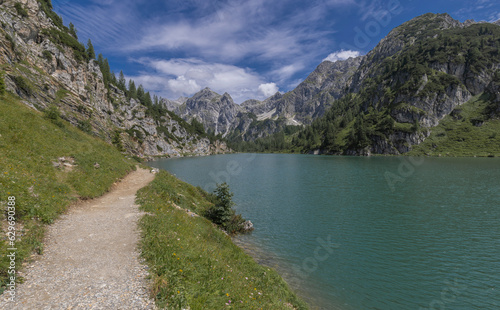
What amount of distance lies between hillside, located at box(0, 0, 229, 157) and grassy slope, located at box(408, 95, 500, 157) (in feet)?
667

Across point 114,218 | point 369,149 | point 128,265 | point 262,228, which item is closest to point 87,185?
point 114,218

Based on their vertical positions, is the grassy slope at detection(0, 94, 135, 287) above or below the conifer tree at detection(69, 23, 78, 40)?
below

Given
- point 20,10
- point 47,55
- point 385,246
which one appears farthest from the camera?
point 47,55

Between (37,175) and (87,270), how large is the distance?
1200 cm

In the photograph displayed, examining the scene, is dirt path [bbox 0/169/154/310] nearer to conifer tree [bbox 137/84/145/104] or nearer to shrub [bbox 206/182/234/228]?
shrub [bbox 206/182/234/228]

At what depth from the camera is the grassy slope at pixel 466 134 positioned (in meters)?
144

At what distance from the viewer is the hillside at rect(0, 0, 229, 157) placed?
47856 millimetres

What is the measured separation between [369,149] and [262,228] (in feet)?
636

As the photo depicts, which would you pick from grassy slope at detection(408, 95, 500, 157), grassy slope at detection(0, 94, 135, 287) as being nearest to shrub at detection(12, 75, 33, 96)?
grassy slope at detection(0, 94, 135, 287)

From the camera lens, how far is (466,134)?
162 metres

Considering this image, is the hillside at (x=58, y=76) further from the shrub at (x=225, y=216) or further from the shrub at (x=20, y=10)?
the shrub at (x=225, y=216)

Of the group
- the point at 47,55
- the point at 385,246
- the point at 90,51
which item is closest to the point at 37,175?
the point at 385,246

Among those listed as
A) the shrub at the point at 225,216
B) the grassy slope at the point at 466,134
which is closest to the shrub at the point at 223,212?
the shrub at the point at 225,216

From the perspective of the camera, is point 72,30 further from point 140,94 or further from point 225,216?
point 225,216
